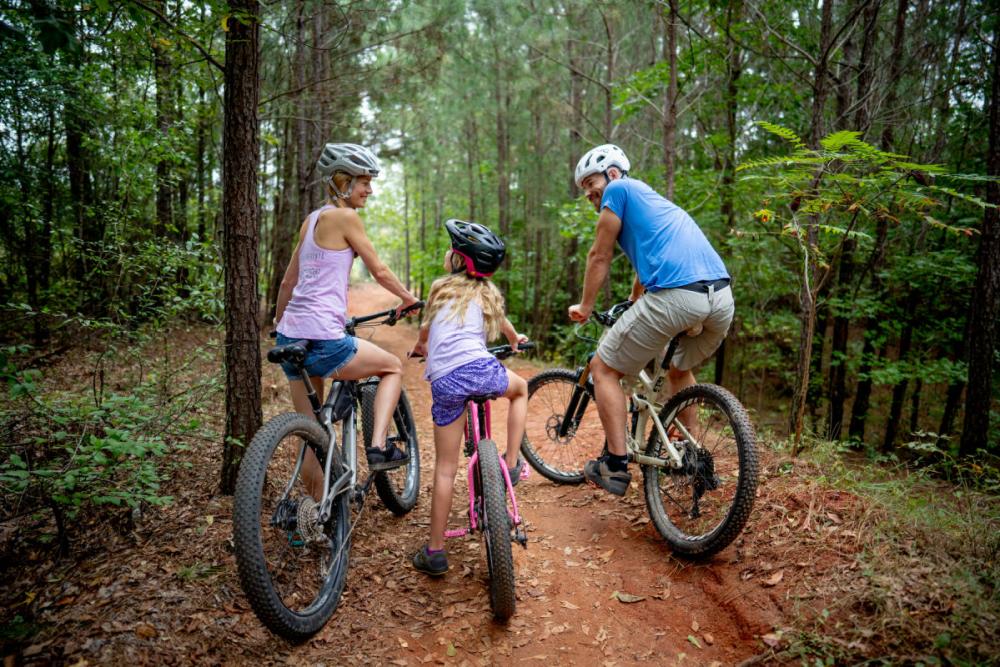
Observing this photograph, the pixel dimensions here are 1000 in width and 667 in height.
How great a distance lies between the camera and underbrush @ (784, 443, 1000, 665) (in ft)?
6.74

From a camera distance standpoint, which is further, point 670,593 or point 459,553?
point 459,553

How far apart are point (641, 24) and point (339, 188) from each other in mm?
10858

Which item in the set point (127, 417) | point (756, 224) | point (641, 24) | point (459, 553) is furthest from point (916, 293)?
point (127, 417)

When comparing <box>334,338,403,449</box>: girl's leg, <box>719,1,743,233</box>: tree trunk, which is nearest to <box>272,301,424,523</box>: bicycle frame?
<box>334,338,403,449</box>: girl's leg

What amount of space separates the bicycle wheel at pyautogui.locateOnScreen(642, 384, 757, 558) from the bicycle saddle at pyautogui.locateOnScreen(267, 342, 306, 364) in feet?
7.42

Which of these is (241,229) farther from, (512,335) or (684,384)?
(684,384)

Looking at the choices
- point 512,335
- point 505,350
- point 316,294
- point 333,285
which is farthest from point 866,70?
point 316,294

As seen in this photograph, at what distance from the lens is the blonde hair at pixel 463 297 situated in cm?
295

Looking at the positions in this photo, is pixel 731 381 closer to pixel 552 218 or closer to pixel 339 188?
pixel 552 218

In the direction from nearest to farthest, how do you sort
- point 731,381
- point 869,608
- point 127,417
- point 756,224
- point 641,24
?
1. point 869,608
2. point 127,417
3. point 756,224
4. point 641,24
5. point 731,381

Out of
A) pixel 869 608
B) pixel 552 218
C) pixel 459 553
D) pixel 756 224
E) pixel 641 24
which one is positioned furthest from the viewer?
pixel 552 218

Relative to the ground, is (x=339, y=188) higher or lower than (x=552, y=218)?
lower

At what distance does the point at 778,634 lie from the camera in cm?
237

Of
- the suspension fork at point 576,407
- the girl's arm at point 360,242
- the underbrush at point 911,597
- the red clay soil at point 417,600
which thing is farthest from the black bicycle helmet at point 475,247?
the underbrush at point 911,597
